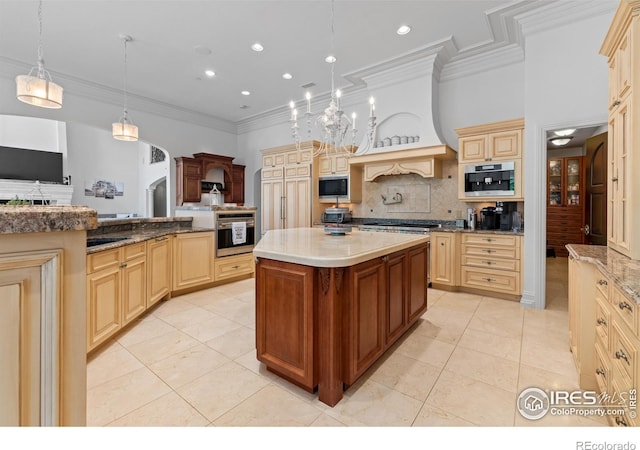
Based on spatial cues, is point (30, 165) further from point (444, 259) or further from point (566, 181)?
point (566, 181)

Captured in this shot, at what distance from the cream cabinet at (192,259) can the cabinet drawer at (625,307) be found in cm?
415

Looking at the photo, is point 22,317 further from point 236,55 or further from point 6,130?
point 6,130

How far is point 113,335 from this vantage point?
8.56ft

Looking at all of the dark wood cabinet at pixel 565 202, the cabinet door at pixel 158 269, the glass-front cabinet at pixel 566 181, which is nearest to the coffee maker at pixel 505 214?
the dark wood cabinet at pixel 565 202

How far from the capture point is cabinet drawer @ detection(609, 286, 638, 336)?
3.87ft

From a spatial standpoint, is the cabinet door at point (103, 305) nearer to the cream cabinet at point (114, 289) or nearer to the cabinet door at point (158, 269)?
the cream cabinet at point (114, 289)

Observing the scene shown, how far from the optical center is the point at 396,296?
238 cm

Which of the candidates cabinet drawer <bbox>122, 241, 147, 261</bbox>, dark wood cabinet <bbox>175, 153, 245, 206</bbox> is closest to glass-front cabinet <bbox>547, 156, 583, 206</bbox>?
dark wood cabinet <bbox>175, 153, 245, 206</bbox>

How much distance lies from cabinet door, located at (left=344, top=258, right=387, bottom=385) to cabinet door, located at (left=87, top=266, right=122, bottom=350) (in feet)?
6.63

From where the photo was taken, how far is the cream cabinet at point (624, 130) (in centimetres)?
170

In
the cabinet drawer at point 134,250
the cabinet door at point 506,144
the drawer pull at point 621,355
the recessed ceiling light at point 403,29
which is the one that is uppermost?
the recessed ceiling light at point 403,29

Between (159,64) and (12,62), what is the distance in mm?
2133

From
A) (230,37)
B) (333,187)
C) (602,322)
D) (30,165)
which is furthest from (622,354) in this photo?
(30,165)
